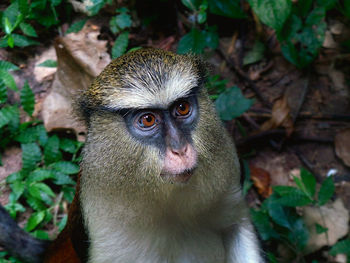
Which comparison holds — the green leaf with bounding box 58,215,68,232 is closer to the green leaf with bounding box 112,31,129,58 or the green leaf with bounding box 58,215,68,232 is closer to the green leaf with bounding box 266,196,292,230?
the green leaf with bounding box 112,31,129,58

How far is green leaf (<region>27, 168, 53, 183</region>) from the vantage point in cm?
335

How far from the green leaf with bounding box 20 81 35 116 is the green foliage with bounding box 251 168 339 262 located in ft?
6.63

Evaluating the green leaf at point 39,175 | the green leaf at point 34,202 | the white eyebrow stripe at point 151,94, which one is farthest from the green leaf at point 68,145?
the white eyebrow stripe at point 151,94

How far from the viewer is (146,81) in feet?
6.50

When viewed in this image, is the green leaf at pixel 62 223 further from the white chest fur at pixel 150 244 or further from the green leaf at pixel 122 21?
the green leaf at pixel 122 21

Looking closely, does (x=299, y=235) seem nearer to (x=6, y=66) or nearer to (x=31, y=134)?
(x=31, y=134)

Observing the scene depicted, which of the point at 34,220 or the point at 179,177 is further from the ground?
the point at 179,177

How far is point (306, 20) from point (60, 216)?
2683 mm

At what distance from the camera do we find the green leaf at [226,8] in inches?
144

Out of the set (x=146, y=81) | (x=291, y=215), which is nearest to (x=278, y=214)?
(x=291, y=215)

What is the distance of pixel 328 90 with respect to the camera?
4.01 meters

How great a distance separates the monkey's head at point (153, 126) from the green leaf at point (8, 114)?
1.45 metres

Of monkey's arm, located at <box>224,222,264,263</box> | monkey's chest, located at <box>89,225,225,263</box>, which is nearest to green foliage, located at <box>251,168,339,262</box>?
monkey's arm, located at <box>224,222,264,263</box>

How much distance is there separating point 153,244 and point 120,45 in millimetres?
2009
